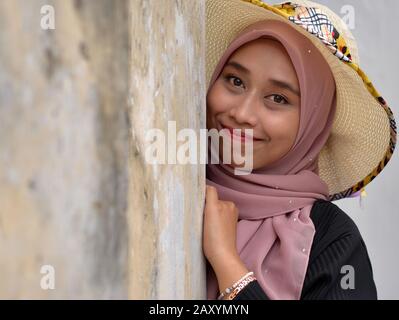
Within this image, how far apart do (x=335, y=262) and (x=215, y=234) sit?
0.28 m

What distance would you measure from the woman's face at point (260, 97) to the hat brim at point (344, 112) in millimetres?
88

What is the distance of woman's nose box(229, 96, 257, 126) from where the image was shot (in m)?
1.24

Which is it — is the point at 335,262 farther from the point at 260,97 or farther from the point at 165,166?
the point at 165,166

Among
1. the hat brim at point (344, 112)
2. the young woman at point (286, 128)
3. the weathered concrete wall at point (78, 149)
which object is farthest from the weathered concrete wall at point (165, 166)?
the hat brim at point (344, 112)

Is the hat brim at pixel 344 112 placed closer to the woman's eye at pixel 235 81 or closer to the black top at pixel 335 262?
the woman's eye at pixel 235 81

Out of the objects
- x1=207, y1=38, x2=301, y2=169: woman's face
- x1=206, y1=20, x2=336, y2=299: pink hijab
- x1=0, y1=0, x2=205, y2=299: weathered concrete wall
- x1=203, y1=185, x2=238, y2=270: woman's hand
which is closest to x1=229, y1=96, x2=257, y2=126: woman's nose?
x1=207, y1=38, x2=301, y2=169: woman's face

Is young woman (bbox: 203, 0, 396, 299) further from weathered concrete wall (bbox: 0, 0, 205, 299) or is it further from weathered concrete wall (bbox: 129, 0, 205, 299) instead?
weathered concrete wall (bbox: 0, 0, 205, 299)

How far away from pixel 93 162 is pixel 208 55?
0.96 metres

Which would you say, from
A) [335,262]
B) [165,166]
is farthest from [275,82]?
[165,166]

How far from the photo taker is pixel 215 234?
1028 mm

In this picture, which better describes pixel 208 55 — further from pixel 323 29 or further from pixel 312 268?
pixel 312 268

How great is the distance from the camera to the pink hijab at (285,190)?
1.20 meters

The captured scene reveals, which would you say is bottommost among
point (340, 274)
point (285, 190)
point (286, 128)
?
point (340, 274)

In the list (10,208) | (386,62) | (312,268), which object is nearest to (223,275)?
(312,268)
